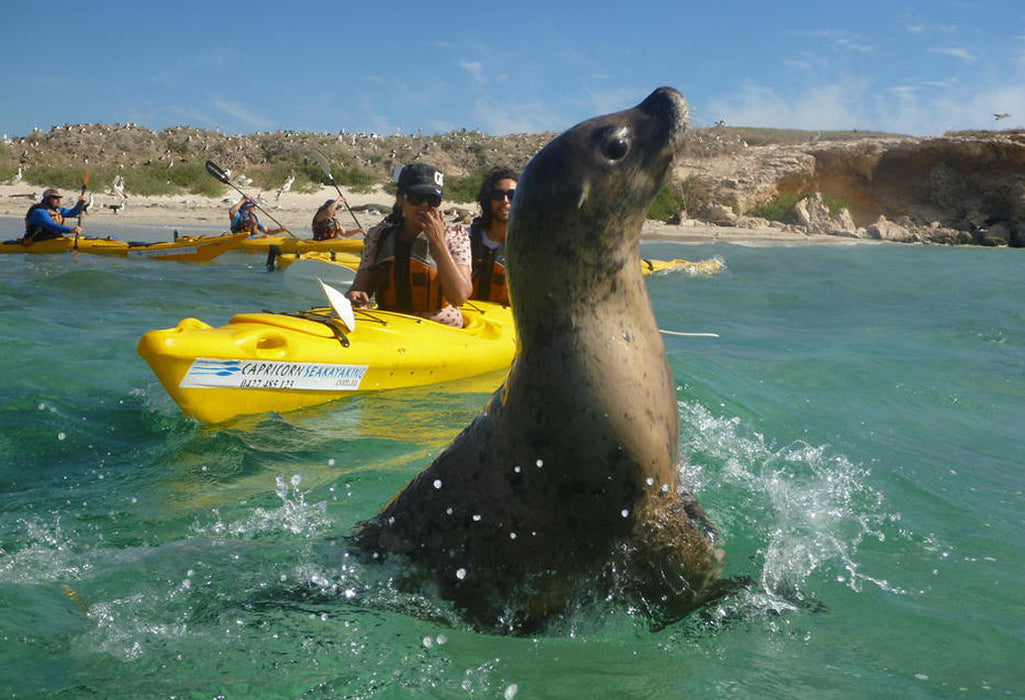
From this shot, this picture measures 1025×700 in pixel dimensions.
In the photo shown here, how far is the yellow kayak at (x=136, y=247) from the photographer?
16.0m

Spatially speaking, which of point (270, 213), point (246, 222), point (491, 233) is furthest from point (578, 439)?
point (270, 213)

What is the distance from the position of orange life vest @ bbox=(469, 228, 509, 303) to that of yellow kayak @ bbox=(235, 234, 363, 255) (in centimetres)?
799

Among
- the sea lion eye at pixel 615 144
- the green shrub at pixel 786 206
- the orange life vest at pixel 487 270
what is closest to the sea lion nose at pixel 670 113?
the sea lion eye at pixel 615 144

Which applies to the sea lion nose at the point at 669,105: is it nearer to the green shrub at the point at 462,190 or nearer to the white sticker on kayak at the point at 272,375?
the white sticker on kayak at the point at 272,375

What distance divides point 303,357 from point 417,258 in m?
1.05

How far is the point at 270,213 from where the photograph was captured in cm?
3084

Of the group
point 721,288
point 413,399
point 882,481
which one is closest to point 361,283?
point 413,399

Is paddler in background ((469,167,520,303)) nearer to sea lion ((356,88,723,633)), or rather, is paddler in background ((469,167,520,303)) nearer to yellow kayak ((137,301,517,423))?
yellow kayak ((137,301,517,423))

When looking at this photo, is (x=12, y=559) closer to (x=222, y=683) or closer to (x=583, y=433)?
(x=222, y=683)

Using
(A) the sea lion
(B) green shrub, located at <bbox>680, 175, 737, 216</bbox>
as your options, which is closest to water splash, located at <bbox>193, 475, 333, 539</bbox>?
(A) the sea lion

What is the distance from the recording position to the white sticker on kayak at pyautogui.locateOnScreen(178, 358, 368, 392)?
18.8 feet

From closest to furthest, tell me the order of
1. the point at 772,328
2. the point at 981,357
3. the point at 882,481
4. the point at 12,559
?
the point at 12,559 < the point at 882,481 < the point at 981,357 < the point at 772,328

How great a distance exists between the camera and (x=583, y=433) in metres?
2.47

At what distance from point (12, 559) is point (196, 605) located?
3.14 ft
